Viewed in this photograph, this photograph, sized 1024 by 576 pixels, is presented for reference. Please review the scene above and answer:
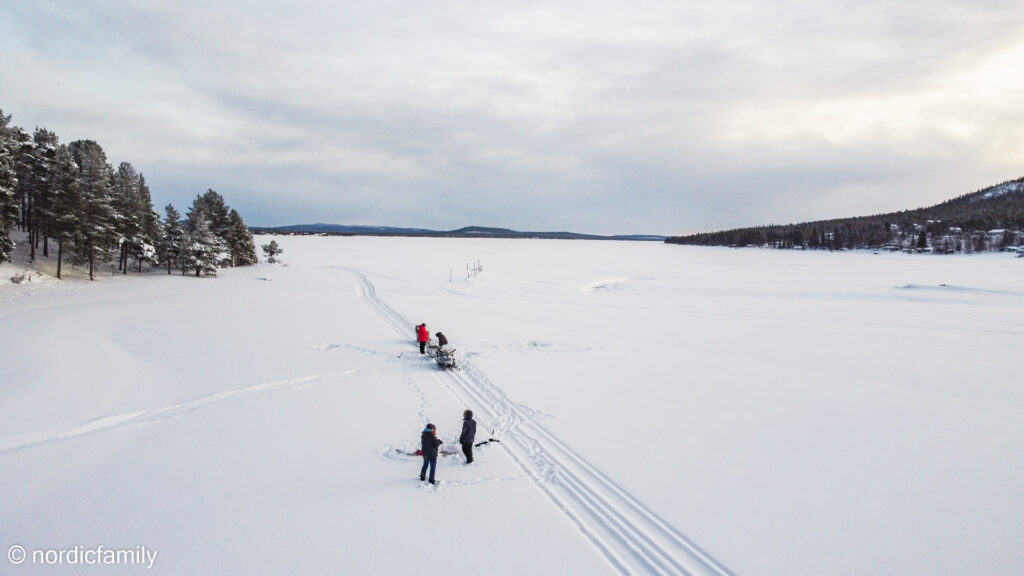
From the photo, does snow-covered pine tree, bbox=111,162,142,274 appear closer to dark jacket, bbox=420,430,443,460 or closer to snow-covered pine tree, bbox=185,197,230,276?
snow-covered pine tree, bbox=185,197,230,276

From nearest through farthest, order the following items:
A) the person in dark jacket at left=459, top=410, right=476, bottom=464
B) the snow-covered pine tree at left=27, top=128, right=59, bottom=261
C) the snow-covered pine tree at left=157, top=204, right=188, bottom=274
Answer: the person in dark jacket at left=459, top=410, right=476, bottom=464
the snow-covered pine tree at left=27, top=128, right=59, bottom=261
the snow-covered pine tree at left=157, top=204, right=188, bottom=274

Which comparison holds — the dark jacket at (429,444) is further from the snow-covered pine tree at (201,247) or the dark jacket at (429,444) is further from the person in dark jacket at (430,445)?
→ the snow-covered pine tree at (201,247)

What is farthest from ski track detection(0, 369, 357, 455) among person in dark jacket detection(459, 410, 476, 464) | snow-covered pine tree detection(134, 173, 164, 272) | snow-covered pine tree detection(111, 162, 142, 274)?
snow-covered pine tree detection(134, 173, 164, 272)

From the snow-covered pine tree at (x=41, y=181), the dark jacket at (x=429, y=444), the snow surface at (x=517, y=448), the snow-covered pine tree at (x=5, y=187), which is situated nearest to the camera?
the snow surface at (x=517, y=448)

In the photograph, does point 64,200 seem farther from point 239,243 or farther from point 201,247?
point 239,243

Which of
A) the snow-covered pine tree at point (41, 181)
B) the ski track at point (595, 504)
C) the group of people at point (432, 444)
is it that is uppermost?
the snow-covered pine tree at point (41, 181)

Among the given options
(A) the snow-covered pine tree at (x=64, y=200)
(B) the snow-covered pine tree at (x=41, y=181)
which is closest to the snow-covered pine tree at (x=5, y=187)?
(A) the snow-covered pine tree at (x=64, y=200)

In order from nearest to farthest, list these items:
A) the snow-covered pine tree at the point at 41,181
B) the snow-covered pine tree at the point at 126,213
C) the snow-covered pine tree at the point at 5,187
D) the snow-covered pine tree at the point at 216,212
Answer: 1. the snow-covered pine tree at the point at 5,187
2. the snow-covered pine tree at the point at 41,181
3. the snow-covered pine tree at the point at 126,213
4. the snow-covered pine tree at the point at 216,212
